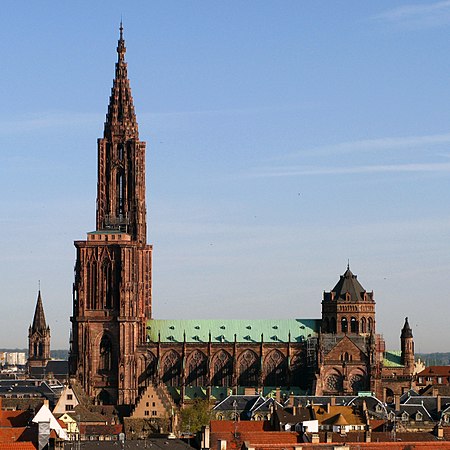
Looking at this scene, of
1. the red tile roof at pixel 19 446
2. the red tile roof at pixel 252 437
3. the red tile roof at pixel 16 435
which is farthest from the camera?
the red tile roof at pixel 16 435

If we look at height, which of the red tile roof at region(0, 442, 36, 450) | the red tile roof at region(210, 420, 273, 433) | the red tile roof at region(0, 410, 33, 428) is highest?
the red tile roof at region(0, 410, 33, 428)

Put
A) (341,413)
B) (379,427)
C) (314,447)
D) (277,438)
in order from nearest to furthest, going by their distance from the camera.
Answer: (314,447) < (277,438) < (379,427) < (341,413)

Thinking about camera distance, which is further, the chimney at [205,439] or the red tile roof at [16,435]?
the chimney at [205,439]

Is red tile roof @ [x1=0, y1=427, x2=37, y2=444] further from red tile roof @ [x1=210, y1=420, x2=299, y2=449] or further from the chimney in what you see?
red tile roof @ [x1=210, y1=420, x2=299, y2=449]

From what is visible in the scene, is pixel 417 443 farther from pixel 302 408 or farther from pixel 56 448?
pixel 302 408

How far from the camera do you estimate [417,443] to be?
434 feet

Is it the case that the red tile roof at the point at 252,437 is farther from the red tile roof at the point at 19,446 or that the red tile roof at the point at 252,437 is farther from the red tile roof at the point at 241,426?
the red tile roof at the point at 19,446

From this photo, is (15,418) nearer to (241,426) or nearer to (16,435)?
(241,426)

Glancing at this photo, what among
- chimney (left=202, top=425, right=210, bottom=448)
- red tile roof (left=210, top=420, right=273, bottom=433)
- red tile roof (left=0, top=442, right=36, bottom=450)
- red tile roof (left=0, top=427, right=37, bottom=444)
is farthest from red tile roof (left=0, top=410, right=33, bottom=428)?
red tile roof (left=0, top=442, right=36, bottom=450)

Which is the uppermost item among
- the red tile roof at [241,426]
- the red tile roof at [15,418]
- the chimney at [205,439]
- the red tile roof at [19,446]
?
the red tile roof at [15,418]

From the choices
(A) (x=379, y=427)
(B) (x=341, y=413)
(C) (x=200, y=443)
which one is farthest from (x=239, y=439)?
(B) (x=341, y=413)

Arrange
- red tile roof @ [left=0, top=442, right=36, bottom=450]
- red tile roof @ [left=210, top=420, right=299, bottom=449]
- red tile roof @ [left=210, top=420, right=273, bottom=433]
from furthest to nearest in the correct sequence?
red tile roof @ [left=210, top=420, right=273, bottom=433]
red tile roof @ [left=210, top=420, right=299, bottom=449]
red tile roof @ [left=0, top=442, right=36, bottom=450]

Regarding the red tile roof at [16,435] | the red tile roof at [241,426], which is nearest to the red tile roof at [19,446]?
the red tile roof at [16,435]

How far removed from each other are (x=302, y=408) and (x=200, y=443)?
53377 mm
